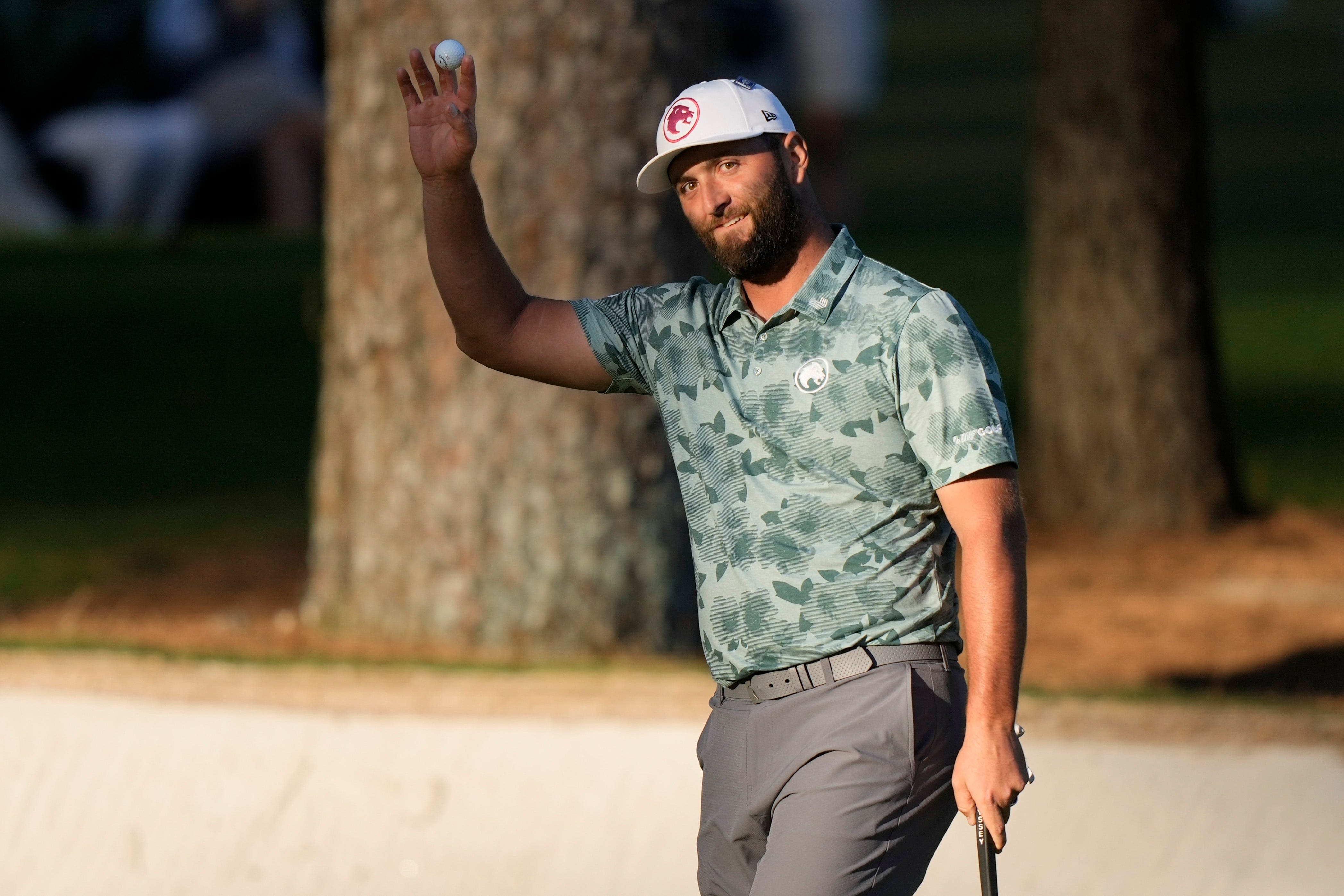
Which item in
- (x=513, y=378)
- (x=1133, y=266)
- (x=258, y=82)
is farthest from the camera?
(x=258, y=82)

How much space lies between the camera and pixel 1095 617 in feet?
26.9

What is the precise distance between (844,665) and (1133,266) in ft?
20.5

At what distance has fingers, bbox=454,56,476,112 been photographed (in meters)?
3.72

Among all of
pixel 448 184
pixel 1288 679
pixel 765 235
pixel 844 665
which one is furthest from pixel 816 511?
pixel 1288 679

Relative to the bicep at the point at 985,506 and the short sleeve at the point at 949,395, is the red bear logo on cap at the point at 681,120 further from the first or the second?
the bicep at the point at 985,506

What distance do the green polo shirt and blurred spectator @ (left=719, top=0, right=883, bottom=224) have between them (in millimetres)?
12010

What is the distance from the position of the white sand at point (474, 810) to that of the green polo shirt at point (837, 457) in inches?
90.7

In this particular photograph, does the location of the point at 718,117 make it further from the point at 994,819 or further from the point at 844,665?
the point at 994,819

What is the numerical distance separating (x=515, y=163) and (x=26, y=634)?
2678 mm

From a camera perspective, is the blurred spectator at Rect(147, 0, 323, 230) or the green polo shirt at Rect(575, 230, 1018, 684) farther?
→ the blurred spectator at Rect(147, 0, 323, 230)

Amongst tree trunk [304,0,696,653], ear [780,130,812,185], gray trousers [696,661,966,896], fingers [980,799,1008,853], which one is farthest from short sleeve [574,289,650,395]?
tree trunk [304,0,696,653]

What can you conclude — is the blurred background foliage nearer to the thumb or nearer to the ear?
the ear

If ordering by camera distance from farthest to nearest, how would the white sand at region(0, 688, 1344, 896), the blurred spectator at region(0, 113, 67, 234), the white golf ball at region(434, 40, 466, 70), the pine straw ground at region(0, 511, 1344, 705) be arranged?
the blurred spectator at region(0, 113, 67, 234) < the pine straw ground at region(0, 511, 1344, 705) < the white sand at region(0, 688, 1344, 896) < the white golf ball at region(434, 40, 466, 70)

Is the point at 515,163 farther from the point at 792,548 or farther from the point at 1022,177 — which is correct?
the point at 1022,177
